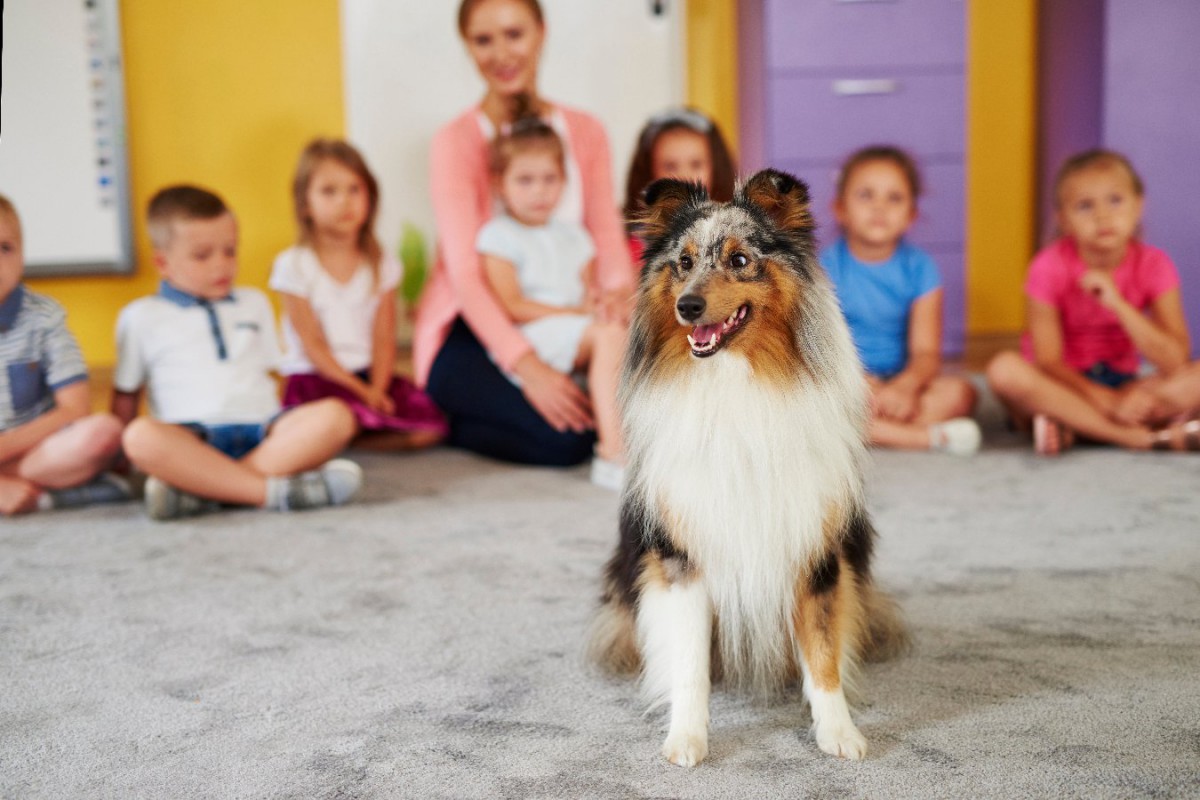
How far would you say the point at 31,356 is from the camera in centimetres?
286

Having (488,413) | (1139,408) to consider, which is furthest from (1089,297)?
(488,413)

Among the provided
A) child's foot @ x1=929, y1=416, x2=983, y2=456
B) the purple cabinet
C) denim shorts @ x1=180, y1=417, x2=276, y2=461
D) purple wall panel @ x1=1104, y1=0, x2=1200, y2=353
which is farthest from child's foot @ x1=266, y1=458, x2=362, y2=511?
purple wall panel @ x1=1104, y1=0, x2=1200, y2=353

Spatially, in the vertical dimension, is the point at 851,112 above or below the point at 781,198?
above

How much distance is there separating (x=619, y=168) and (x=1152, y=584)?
3.77m

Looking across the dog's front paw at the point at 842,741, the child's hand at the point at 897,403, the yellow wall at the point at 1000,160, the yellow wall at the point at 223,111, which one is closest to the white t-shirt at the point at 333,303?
the yellow wall at the point at 223,111

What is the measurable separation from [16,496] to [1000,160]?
4916 mm

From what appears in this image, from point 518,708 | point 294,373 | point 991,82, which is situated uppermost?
point 991,82

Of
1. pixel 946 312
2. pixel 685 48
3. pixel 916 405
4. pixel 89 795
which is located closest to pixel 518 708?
pixel 89 795

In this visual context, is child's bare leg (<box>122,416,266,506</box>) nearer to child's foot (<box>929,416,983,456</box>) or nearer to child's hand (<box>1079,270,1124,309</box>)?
child's foot (<box>929,416,983,456</box>)

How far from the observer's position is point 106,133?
4.72 m

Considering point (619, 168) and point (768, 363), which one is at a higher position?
point (619, 168)

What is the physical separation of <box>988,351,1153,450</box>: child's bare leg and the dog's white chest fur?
6.87ft

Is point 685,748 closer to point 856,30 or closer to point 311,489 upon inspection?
point 311,489

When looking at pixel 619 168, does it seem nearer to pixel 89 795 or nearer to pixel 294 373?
→ pixel 294 373
